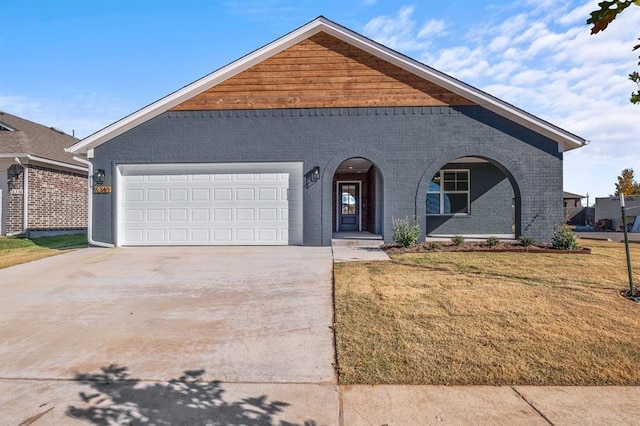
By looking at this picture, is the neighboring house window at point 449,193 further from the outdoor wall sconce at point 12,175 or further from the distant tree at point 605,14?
Answer: the outdoor wall sconce at point 12,175

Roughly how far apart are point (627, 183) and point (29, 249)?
178 feet

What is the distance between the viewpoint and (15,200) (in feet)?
46.2

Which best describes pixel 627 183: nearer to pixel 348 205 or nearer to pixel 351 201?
pixel 351 201

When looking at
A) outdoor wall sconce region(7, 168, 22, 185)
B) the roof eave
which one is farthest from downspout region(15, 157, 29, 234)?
the roof eave

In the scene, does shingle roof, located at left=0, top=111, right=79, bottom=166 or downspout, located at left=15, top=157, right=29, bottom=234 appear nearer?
downspout, located at left=15, top=157, right=29, bottom=234

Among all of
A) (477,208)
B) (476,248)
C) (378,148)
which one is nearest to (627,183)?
(477,208)

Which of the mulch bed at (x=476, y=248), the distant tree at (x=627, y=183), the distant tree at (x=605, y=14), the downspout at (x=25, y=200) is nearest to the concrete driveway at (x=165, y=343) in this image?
the distant tree at (x=605, y=14)

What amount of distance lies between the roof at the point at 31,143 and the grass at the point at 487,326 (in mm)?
14325

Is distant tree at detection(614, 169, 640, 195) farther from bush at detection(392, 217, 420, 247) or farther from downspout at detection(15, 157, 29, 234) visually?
downspout at detection(15, 157, 29, 234)

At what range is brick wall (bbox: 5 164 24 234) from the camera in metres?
14.0

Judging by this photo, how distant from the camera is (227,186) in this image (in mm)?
11367

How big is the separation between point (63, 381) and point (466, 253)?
28.5ft

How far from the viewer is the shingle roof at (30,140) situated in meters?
14.4

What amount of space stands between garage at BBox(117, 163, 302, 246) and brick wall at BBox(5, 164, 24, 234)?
6.03m
